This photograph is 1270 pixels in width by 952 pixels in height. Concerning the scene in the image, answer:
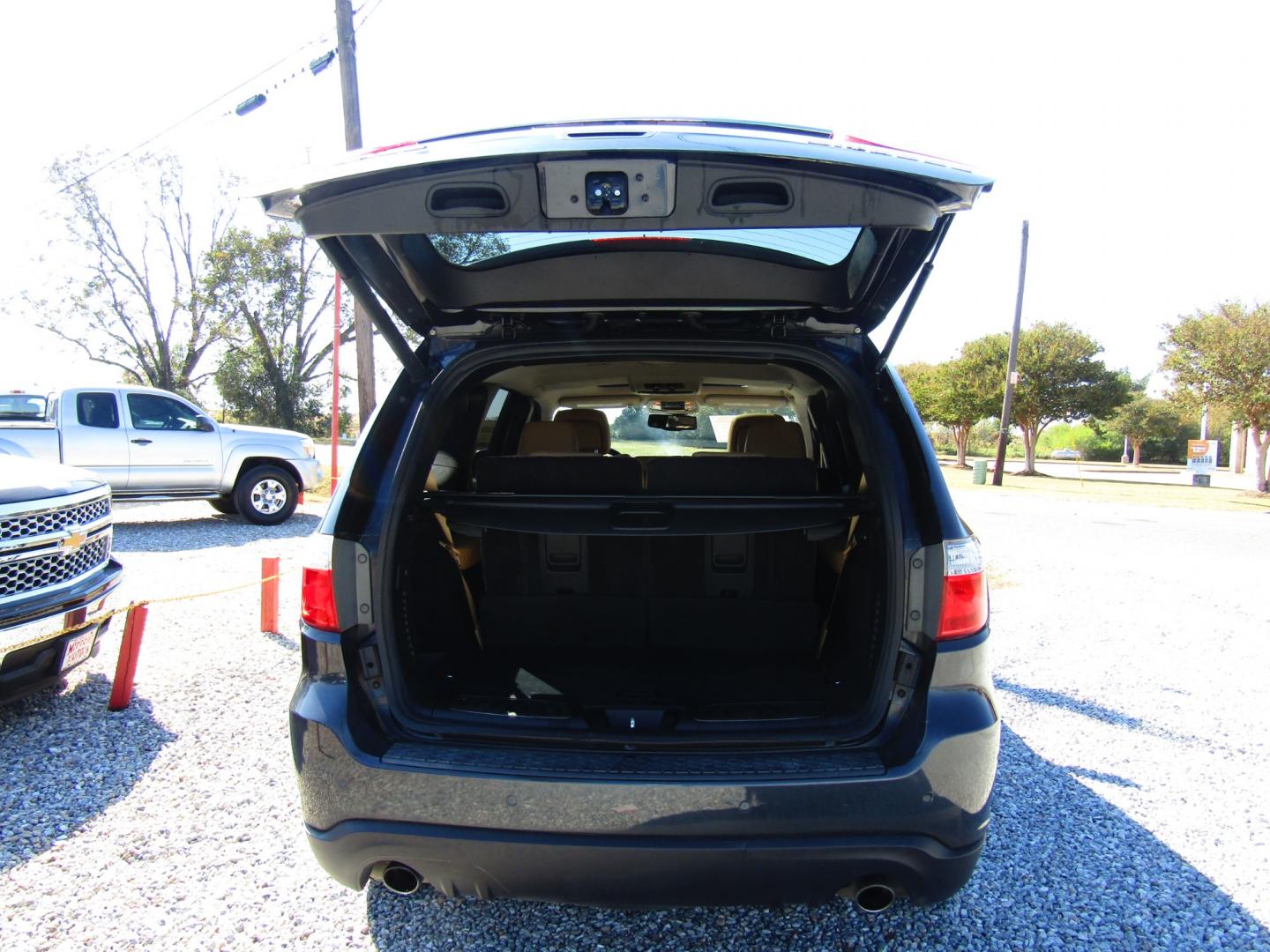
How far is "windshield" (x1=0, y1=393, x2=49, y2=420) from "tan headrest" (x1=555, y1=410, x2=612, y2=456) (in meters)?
8.50

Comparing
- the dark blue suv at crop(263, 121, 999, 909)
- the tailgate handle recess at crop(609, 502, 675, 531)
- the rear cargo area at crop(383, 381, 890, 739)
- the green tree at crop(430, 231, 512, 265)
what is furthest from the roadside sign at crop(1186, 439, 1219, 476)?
the green tree at crop(430, 231, 512, 265)

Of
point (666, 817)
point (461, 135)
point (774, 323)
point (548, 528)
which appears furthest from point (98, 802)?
point (774, 323)

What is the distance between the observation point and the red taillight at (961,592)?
1.93 metres

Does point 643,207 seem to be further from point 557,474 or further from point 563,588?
point 563,588

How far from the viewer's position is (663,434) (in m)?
4.88

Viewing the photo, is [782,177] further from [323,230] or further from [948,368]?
[948,368]

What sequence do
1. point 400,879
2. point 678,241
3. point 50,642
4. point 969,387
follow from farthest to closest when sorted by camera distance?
point 969,387 < point 50,642 < point 678,241 < point 400,879

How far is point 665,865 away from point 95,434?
10233mm

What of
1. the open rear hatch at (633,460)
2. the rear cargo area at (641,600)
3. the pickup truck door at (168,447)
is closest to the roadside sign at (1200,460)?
the rear cargo area at (641,600)

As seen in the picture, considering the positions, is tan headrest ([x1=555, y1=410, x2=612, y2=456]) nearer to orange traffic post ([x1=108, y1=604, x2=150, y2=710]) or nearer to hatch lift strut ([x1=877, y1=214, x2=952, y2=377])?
hatch lift strut ([x1=877, y1=214, x2=952, y2=377])

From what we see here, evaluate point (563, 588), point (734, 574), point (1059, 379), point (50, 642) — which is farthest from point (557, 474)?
point (1059, 379)

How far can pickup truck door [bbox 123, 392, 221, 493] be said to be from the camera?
965 cm

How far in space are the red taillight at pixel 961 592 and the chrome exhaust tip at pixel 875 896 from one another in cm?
60

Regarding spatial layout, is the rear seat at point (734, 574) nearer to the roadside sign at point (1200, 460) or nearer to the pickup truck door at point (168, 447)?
the pickup truck door at point (168, 447)
